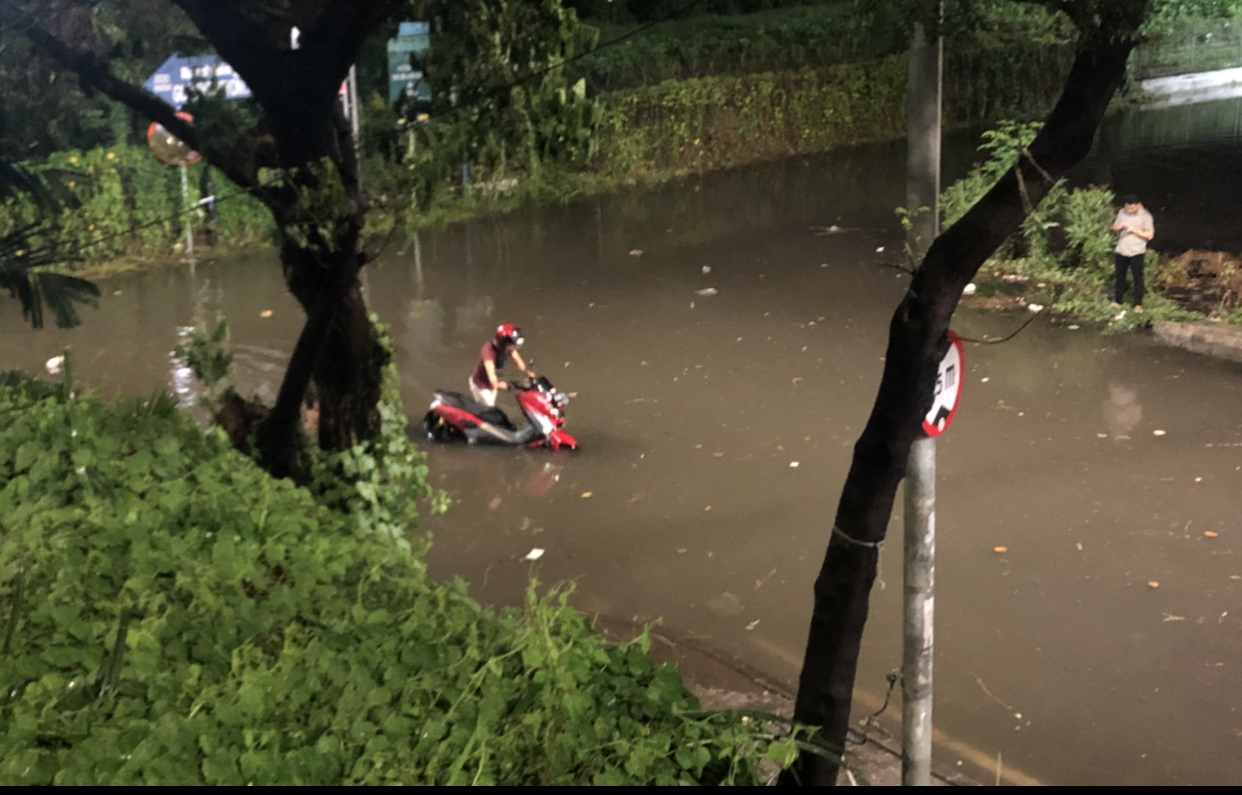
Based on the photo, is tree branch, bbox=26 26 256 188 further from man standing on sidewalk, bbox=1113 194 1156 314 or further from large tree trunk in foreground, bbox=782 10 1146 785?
man standing on sidewalk, bbox=1113 194 1156 314

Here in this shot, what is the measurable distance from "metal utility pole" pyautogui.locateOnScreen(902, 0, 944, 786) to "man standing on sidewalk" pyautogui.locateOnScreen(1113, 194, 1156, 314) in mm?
8178

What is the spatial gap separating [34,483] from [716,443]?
493cm

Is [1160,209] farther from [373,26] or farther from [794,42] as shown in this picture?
[373,26]

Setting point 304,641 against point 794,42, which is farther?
point 794,42

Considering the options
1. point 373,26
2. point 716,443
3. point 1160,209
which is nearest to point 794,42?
point 1160,209

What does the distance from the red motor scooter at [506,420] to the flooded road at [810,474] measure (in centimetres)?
14

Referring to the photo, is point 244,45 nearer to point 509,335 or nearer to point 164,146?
point 509,335

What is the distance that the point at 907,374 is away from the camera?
10.8 ft

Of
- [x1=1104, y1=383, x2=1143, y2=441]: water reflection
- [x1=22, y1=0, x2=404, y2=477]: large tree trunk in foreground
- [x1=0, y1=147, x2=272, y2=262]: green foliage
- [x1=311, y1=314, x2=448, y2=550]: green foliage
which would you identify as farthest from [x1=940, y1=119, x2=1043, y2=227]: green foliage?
[x1=0, y1=147, x2=272, y2=262]: green foliage

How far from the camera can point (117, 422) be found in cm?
485

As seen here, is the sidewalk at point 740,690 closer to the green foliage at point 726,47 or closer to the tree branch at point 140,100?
the tree branch at point 140,100

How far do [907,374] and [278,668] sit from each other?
1.99 m

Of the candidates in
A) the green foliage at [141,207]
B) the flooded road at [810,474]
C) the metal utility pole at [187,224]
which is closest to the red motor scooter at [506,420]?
the flooded road at [810,474]

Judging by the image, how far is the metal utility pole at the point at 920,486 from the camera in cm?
354
